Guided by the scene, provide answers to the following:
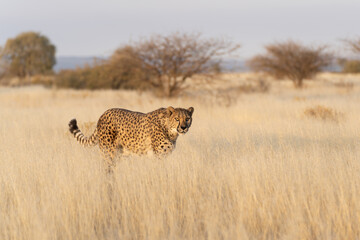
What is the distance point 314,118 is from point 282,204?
6196 mm

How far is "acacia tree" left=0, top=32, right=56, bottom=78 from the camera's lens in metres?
40.0

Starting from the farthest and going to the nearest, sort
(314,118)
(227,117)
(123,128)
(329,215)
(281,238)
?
(227,117) < (314,118) < (123,128) < (329,215) < (281,238)

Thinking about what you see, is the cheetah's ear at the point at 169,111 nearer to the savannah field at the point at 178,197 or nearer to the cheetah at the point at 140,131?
the cheetah at the point at 140,131

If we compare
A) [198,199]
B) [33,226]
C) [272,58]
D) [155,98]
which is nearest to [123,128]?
[198,199]

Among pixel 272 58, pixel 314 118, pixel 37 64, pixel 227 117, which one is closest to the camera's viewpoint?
pixel 314 118

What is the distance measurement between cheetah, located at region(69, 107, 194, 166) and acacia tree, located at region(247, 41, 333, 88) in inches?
807

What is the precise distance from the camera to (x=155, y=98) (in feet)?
48.5

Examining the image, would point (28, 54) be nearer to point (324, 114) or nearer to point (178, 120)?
point (324, 114)

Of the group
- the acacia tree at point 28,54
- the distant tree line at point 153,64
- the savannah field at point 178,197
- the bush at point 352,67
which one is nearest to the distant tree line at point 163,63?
the distant tree line at point 153,64

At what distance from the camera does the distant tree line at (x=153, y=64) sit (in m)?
14.2

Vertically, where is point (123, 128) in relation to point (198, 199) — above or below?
above

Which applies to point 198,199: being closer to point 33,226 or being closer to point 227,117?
point 33,226

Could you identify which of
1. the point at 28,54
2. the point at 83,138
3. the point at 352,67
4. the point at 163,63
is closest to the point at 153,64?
the point at 163,63

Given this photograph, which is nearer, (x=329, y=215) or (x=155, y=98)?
(x=329, y=215)
